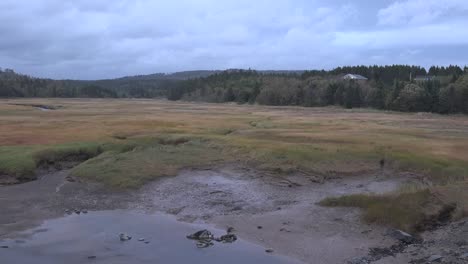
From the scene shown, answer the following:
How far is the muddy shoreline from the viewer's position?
874 inches

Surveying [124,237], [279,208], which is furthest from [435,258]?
[124,237]

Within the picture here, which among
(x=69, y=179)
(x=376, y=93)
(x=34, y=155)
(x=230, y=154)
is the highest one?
(x=376, y=93)

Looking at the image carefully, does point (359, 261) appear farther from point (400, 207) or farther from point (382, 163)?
point (382, 163)

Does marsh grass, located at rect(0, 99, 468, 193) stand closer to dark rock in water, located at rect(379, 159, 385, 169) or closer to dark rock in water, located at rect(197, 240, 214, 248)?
dark rock in water, located at rect(379, 159, 385, 169)

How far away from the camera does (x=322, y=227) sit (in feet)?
79.6

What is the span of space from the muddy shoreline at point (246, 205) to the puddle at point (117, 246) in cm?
107

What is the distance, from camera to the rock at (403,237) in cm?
2142

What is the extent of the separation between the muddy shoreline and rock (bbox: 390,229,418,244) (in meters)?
0.31

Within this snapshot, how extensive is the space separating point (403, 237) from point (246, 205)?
9559mm

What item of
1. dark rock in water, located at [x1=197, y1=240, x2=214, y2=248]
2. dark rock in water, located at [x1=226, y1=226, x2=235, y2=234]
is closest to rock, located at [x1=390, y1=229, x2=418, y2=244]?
dark rock in water, located at [x1=226, y1=226, x2=235, y2=234]

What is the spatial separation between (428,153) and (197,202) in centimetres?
2128

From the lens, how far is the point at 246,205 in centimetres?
2883

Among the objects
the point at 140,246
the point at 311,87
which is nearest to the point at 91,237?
the point at 140,246

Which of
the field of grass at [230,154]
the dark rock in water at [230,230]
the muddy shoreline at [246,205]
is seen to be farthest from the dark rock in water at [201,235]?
the field of grass at [230,154]
